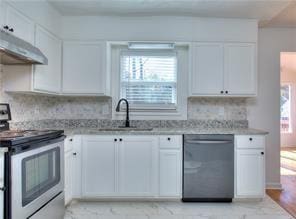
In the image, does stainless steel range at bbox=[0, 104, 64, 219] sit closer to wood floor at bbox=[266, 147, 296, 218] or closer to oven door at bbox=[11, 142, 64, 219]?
oven door at bbox=[11, 142, 64, 219]

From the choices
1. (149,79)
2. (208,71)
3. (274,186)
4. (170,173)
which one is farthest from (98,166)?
(274,186)

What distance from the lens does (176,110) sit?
372cm

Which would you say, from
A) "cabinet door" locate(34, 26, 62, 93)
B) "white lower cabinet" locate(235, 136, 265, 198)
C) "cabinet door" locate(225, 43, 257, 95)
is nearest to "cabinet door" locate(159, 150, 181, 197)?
"white lower cabinet" locate(235, 136, 265, 198)

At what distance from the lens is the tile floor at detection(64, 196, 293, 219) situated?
276 cm

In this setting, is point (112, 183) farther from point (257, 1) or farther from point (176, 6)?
point (257, 1)

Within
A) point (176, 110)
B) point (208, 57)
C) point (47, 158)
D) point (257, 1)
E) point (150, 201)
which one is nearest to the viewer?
point (47, 158)

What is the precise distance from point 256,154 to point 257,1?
1.76 meters

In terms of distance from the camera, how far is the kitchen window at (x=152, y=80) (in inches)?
146

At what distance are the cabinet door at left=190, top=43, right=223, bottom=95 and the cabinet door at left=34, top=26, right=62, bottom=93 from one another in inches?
67.4

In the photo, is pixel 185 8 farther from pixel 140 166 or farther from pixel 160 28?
pixel 140 166

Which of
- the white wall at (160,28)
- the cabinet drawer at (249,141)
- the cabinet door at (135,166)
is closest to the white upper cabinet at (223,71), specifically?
the white wall at (160,28)

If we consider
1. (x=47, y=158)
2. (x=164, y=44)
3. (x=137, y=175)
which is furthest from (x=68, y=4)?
(x=137, y=175)

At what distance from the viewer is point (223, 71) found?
3443mm

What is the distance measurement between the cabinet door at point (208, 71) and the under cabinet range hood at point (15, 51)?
72.9 inches
